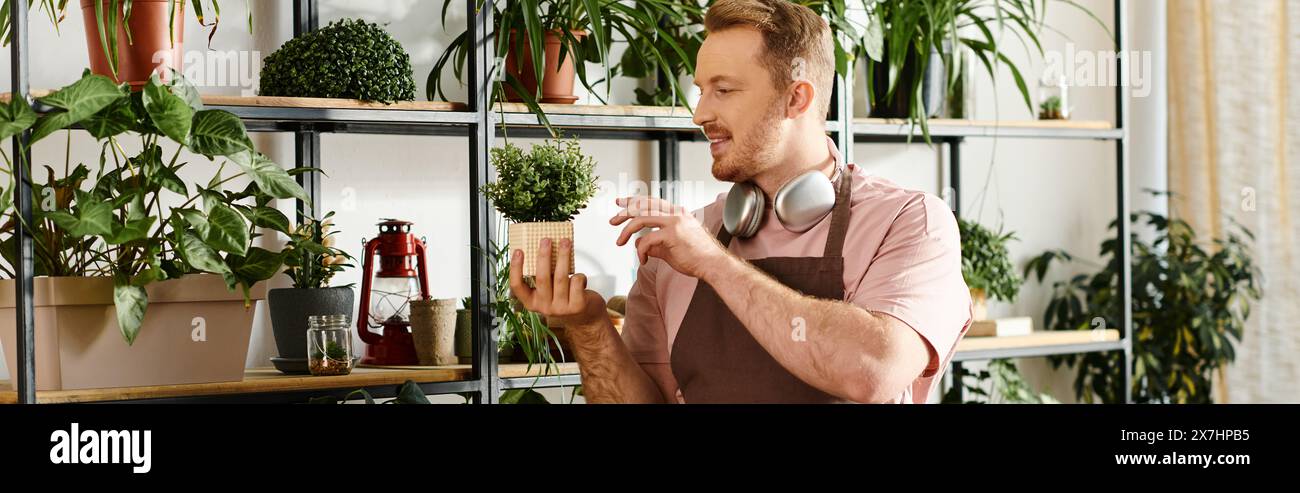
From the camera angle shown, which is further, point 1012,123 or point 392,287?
point 1012,123

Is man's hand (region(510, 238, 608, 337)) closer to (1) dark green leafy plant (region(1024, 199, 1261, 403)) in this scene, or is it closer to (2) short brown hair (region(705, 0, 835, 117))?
(2) short brown hair (region(705, 0, 835, 117))

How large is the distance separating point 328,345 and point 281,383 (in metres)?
0.09

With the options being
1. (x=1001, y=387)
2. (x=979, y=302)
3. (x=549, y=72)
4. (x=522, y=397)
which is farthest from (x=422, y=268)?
(x=1001, y=387)

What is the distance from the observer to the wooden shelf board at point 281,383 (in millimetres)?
1633

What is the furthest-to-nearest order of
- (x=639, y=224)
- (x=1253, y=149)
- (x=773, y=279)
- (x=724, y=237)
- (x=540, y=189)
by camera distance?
(x=1253, y=149)
(x=724, y=237)
(x=540, y=189)
(x=773, y=279)
(x=639, y=224)

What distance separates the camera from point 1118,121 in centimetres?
264

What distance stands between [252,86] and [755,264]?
3.59ft

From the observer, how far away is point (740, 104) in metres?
1.48

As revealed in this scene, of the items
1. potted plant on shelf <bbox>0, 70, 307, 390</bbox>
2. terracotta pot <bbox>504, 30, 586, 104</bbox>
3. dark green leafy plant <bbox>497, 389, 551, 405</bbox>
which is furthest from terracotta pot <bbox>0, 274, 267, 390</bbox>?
terracotta pot <bbox>504, 30, 586, 104</bbox>

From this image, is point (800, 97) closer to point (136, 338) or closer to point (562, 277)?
point (562, 277)

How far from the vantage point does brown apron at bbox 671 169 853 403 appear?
1.42 metres

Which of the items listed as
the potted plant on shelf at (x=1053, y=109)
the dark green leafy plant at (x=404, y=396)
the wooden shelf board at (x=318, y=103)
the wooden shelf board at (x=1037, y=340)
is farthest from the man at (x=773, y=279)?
the potted plant on shelf at (x=1053, y=109)
